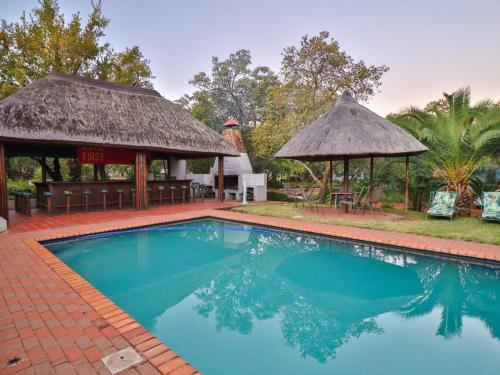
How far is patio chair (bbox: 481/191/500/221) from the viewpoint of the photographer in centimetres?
742

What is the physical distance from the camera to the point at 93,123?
9.23 metres

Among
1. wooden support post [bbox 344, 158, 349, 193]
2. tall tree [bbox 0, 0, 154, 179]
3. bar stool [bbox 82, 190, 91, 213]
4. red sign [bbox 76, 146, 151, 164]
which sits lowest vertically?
bar stool [bbox 82, 190, 91, 213]

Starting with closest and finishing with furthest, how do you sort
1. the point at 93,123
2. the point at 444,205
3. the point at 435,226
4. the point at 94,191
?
1. the point at 435,226
2. the point at 444,205
3. the point at 93,123
4. the point at 94,191

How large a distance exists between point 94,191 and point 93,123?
2.38m

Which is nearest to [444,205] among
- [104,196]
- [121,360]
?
[121,360]

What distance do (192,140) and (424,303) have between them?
9.55m

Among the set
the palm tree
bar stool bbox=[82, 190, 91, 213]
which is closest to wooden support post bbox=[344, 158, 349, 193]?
the palm tree

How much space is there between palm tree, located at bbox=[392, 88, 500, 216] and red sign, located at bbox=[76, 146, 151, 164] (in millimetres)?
10651

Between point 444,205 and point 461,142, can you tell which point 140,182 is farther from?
point 461,142

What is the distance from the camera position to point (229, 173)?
1466 centimetres

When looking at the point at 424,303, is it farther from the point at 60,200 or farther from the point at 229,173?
the point at 229,173

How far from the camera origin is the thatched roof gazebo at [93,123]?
25.8 feet

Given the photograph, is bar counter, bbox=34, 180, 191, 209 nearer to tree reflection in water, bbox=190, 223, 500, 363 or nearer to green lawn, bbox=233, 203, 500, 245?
green lawn, bbox=233, 203, 500, 245

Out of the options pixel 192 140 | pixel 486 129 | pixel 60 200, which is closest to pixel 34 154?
pixel 60 200
